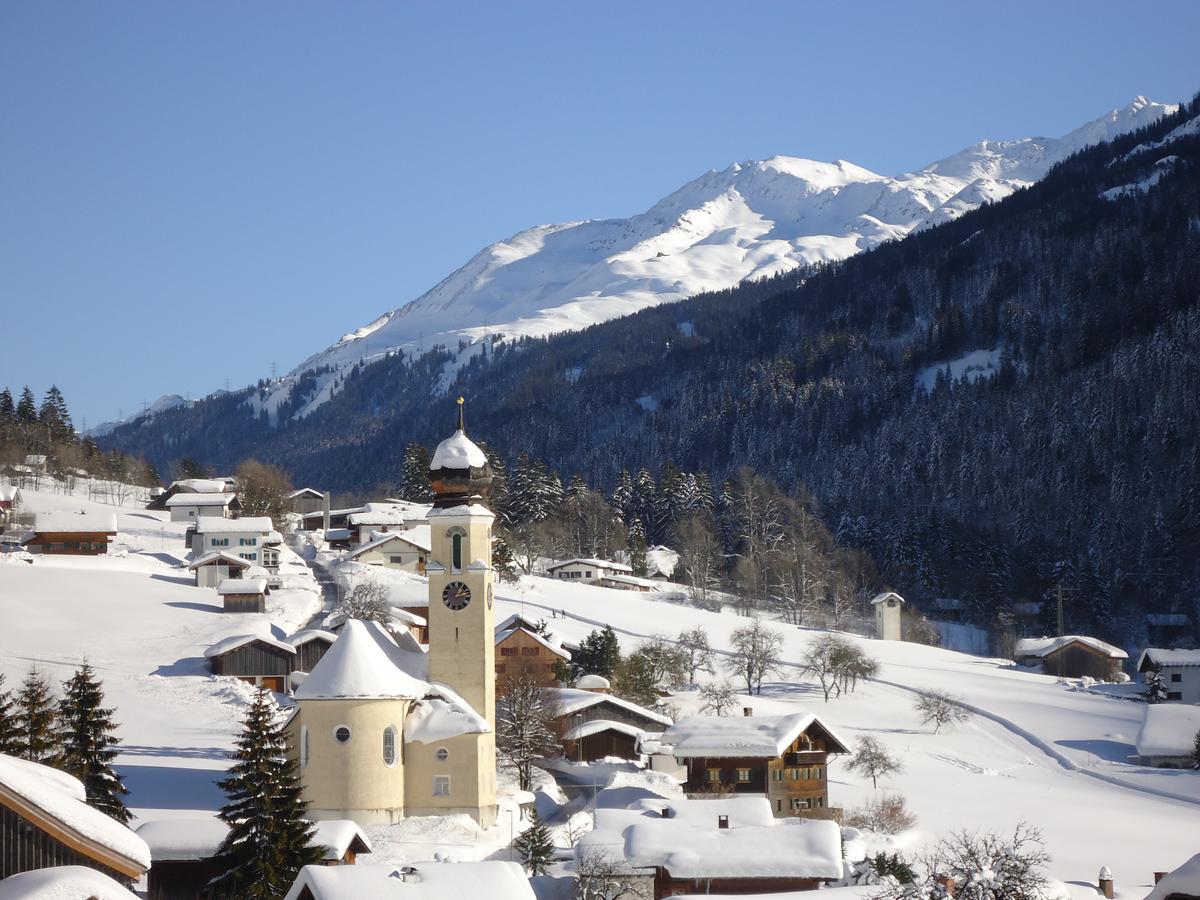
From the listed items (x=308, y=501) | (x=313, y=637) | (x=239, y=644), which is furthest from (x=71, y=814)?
(x=308, y=501)

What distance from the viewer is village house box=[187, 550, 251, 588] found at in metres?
82.8

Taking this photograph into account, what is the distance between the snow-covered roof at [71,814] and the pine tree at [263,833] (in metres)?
6.83

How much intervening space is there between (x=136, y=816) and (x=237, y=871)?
38.8ft

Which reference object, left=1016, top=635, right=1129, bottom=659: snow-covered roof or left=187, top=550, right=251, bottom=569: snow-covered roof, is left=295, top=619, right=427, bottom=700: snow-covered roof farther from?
left=1016, top=635, right=1129, bottom=659: snow-covered roof

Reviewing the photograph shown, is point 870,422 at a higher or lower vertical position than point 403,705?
higher

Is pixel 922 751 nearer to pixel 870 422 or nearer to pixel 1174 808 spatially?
pixel 1174 808

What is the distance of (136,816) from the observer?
3912 centimetres

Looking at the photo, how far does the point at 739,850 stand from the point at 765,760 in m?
16.5

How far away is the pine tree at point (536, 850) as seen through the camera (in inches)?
1492

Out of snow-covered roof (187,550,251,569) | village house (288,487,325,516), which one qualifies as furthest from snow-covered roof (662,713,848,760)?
village house (288,487,325,516)

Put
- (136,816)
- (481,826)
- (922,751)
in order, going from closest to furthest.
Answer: (136,816) < (481,826) < (922,751)

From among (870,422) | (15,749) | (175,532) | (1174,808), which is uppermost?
(870,422)

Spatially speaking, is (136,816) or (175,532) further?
(175,532)

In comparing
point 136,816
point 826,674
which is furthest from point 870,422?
point 136,816
